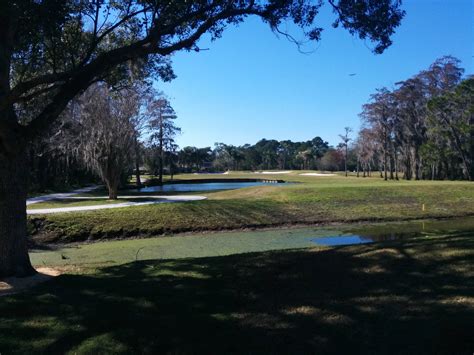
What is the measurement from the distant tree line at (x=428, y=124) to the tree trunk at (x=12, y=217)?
4947 cm

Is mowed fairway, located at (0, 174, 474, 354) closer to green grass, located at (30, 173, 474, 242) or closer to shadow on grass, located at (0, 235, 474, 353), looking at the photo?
shadow on grass, located at (0, 235, 474, 353)

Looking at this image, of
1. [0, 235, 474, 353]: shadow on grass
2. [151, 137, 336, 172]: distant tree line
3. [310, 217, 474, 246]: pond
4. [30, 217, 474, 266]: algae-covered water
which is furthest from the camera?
[151, 137, 336, 172]: distant tree line

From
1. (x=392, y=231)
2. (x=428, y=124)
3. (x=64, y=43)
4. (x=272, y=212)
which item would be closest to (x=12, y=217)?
(x=64, y=43)

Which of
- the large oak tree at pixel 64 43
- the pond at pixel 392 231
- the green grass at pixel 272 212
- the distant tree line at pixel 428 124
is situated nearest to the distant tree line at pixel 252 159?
the distant tree line at pixel 428 124

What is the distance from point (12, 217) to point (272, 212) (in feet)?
50.6

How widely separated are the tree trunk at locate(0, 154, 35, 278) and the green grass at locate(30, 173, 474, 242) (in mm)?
10186

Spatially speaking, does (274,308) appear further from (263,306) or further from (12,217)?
(12,217)

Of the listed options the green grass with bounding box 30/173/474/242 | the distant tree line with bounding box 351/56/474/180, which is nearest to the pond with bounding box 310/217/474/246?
the green grass with bounding box 30/173/474/242

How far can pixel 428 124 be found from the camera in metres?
55.8

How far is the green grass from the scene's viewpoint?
19.6m

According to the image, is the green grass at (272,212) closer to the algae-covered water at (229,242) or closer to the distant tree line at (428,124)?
the algae-covered water at (229,242)

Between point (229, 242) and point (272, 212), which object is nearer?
point (229, 242)

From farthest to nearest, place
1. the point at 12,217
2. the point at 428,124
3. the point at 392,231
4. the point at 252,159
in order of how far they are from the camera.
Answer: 1. the point at 252,159
2. the point at 428,124
3. the point at 392,231
4. the point at 12,217

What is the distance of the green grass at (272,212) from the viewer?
19.6 meters
